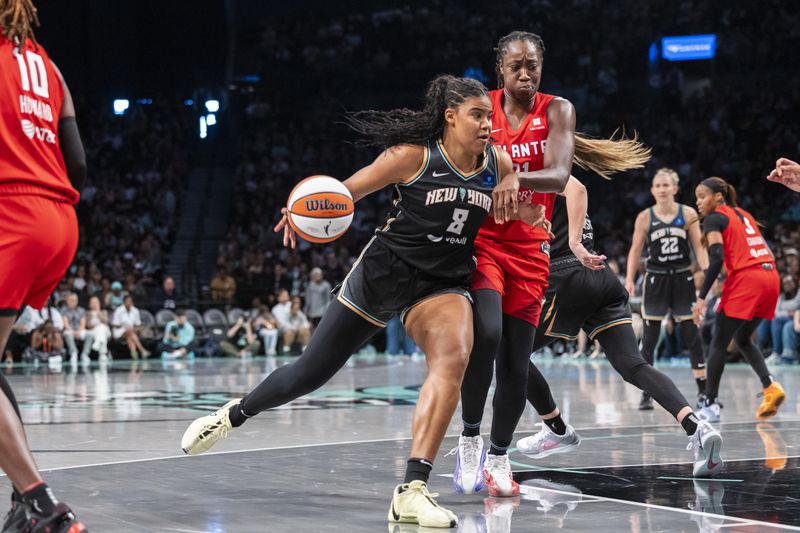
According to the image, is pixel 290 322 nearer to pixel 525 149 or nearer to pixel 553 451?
pixel 553 451

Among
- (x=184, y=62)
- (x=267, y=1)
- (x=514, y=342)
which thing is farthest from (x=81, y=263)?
(x=514, y=342)

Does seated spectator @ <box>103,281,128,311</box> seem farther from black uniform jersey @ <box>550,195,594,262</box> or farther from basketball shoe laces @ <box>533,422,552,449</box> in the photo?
basketball shoe laces @ <box>533,422,552,449</box>

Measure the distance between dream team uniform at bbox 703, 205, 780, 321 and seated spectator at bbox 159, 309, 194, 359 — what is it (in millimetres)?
12057

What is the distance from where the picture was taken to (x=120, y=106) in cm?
2584

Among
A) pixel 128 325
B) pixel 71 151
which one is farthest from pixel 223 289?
pixel 71 151

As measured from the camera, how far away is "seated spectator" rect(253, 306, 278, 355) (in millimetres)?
19391

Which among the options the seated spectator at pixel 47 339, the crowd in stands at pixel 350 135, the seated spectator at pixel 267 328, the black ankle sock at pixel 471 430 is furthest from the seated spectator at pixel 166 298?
the black ankle sock at pixel 471 430

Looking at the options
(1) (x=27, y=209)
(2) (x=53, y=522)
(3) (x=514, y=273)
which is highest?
(1) (x=27, y=209)

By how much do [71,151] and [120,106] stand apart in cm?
2294

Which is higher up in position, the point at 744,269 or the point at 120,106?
the point at 120,106

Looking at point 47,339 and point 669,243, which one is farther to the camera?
point 47,339

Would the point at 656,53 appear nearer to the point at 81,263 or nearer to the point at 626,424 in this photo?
the point at 81,263

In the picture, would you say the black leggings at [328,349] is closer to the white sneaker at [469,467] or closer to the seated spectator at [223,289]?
the white sneaker at [469,467]

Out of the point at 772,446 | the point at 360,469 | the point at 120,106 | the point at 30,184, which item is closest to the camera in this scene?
the point at 30,184
